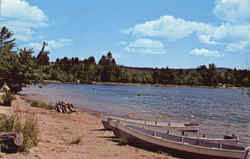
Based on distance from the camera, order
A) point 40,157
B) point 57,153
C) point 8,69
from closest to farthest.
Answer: point 40,157
point 57,153
point 8,69

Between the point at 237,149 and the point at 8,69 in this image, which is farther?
the point at 8,69

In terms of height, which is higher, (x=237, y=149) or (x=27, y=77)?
(x=27, y=77)

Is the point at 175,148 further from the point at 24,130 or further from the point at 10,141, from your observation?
the point at 10,141

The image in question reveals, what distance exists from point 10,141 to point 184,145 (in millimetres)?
6341

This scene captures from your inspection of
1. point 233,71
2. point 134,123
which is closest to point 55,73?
point 233,71

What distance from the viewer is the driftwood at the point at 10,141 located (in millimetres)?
7676

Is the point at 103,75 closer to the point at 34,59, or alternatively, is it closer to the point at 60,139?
the point at 34,59

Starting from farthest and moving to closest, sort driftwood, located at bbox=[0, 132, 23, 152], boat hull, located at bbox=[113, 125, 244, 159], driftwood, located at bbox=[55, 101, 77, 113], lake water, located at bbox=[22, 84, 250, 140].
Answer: lake water, located at bbox=[22, 84, 250, 140] → driftwood, located at bbox=[55, 101, 77, 113] → boat hull, located at bbox=[113, 125, 244, 159] → driftwood, located at bbox=[0, 132, 23, 152]

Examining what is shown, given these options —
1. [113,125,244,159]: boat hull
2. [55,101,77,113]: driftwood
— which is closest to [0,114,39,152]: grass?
[113,125,244,159]: boat hull

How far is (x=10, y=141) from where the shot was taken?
25.8 ft

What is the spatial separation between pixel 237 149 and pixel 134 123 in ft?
19.4

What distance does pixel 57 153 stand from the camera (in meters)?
8.98

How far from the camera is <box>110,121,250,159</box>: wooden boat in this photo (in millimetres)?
9958

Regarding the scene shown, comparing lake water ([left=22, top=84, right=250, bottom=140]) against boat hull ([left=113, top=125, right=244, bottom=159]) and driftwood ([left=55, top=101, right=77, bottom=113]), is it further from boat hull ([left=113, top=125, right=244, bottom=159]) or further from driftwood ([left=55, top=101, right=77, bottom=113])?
boat hull ([left=113, top=125, right=244, bottom=159])
